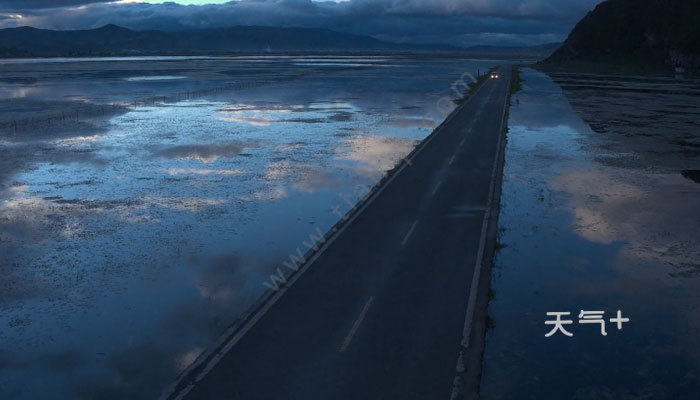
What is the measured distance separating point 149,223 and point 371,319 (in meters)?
14.0

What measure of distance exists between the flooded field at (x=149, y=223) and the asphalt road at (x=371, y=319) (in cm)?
167

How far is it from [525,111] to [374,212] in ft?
161

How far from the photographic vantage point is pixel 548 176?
37.2 metres

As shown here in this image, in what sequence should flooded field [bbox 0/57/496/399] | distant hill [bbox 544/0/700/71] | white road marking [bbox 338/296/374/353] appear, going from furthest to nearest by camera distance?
distant hill [bbox 544/0/700/71] < flooded field [bbox 0/57/496/399] < white road marking [bbox 338/296/374/353]

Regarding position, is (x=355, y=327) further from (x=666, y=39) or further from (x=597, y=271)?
(x=666, y=39)

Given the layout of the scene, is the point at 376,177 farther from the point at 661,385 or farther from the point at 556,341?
the point at 661,385

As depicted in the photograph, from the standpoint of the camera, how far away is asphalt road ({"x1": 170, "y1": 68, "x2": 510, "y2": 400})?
14351mm

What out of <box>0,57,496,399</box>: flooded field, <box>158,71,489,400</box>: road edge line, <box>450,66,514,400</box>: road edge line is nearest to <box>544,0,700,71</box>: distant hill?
<box>0,57,496,399</box>: flooded field

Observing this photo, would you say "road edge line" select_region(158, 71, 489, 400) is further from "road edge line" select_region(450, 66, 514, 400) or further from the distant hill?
the distant hill

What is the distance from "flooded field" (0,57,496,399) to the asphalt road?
167 cm

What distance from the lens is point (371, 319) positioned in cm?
1753

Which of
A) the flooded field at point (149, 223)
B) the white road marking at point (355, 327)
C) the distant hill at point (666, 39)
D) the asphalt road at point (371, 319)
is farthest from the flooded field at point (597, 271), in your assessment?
the distant hill at point (666, 39)

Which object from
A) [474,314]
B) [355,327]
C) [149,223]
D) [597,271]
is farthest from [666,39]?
[355,327]

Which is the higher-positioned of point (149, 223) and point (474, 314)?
point (149, 223)
